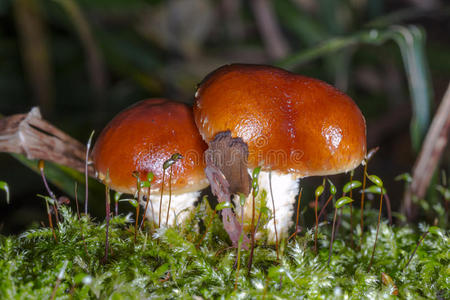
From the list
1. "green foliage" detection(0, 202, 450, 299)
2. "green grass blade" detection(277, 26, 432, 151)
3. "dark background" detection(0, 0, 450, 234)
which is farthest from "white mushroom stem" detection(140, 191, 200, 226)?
"dark background" detection(0, 0, 450, 234)

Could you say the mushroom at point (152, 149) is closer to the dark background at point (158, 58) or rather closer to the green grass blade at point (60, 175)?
the green grass blade at point (60, 175)

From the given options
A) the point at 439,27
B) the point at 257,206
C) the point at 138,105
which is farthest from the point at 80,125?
the point at 439,27

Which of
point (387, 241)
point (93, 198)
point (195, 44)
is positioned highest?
point (195, 44)

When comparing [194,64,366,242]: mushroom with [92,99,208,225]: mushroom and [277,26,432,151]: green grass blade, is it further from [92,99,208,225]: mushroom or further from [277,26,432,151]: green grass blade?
[277,26,432,151]: green grass blade

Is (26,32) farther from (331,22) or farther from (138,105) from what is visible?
(331,22)

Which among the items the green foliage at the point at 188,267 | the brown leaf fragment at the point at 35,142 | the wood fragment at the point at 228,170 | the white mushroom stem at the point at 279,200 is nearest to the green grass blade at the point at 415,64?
the green foliage at the point at 188,267

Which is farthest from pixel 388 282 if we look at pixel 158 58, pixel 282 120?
pixel 158 58

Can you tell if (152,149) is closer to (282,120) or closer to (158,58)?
(282,120)
